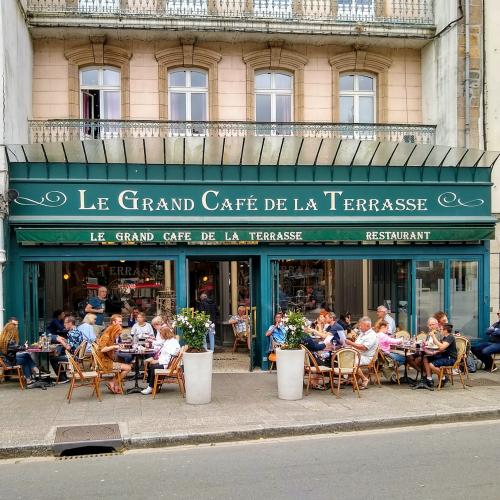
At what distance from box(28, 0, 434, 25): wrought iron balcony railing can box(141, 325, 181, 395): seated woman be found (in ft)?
23.4

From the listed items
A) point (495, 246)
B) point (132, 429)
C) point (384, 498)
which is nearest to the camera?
point (384, 498)

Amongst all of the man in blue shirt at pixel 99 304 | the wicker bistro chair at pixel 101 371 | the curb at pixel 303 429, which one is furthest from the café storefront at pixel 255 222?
the curb at pixel 303 429

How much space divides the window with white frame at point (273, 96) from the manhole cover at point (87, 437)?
8562mm

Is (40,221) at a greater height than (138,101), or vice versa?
(138,101)

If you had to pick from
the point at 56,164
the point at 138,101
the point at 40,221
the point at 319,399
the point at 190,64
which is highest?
the point at 190,64

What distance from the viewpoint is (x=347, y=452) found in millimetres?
7434

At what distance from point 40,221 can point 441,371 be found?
27.3ft

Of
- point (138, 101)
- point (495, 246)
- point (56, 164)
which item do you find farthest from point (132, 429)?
point (495, 246)

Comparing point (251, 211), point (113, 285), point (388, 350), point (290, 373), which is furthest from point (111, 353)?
point (388, 350)

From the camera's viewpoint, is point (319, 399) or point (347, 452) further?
point (319, 399)

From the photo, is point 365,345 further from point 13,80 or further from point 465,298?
point 13,80

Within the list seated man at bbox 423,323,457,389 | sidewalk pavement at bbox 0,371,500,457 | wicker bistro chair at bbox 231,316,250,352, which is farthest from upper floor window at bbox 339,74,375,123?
sidewalk pavement at bbox 0,371,500,457

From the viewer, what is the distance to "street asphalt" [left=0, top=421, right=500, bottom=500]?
601cm

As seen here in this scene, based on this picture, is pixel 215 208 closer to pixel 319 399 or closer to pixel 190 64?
pixel 190 64
